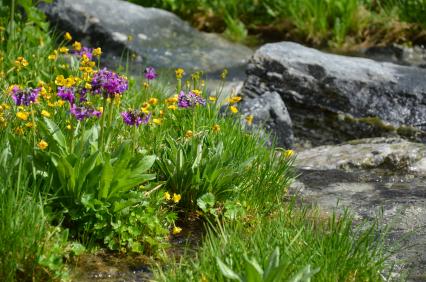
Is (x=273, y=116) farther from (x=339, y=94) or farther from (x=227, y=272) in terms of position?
(x=227, y=272)

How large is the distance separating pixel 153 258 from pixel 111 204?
351 mm

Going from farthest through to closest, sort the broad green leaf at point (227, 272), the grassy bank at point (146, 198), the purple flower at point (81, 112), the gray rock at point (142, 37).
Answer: the gray rock at point (142, 37) → the purple flower at point (81, 112) → the grassy bank at point (146, 198) → the broad green leaf at point (227, 272)

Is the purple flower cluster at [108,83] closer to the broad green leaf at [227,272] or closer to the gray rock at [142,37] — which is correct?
the broad green leaf at [227,272]

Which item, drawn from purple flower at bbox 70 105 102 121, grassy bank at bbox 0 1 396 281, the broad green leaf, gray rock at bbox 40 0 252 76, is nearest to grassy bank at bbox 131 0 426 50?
gray rock at bbox 40 0 252 76

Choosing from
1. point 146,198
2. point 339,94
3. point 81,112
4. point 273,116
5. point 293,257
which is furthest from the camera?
point 339,94

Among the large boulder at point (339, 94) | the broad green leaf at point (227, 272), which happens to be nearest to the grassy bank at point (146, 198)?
the broad green leaf at point (227, 272)

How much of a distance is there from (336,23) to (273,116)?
3528mm

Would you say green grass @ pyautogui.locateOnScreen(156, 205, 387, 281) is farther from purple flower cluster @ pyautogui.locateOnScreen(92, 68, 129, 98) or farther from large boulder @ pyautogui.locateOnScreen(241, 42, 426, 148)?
large boulder @ pyautogui.locateOnScreen(241, 42, 426, 148)

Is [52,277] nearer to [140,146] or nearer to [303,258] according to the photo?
[303,258]

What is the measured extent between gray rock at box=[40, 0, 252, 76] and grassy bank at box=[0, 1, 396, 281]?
4.06m

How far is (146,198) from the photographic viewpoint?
3.89 m

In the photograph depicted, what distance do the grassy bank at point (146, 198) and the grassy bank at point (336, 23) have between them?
5.12 m

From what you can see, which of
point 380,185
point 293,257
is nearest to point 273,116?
point 380,185

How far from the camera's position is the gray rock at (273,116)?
646cm
